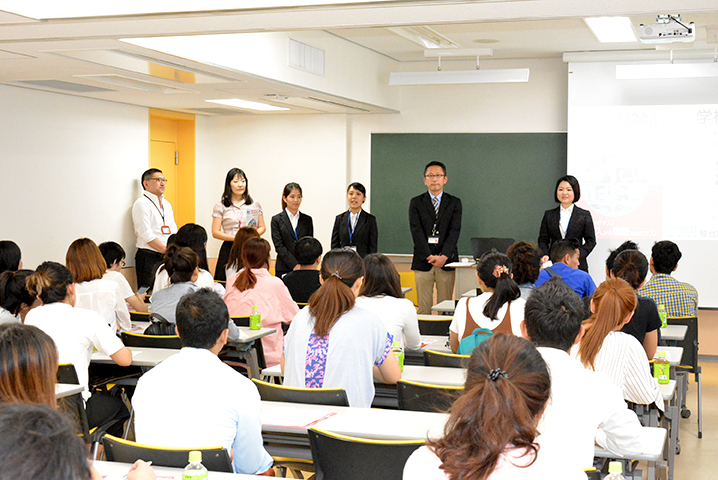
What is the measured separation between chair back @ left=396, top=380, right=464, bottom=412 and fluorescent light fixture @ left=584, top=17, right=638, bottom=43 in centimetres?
364

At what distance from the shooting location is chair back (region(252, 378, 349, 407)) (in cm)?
303

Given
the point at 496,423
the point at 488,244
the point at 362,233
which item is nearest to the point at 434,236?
the point at 488,244

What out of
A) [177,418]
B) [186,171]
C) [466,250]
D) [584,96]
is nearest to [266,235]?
[186,171]

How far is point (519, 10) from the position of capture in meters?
3.49

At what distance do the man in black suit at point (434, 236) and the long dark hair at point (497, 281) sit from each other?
3.29 m

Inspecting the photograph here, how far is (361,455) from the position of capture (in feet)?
7.80

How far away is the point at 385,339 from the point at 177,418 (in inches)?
47.6

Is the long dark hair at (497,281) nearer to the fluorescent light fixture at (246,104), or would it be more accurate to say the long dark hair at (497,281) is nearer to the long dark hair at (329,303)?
the long dark hair at (329,303)

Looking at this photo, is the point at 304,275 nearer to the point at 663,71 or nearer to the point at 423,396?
the point at 423,396

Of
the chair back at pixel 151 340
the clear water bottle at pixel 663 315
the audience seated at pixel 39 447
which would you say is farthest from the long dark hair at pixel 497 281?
the audience seated at pixel 39 447

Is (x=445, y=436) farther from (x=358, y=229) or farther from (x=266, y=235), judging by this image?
(x=266, y=235)

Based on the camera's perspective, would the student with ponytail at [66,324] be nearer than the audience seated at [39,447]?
No

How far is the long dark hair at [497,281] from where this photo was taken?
151 inches

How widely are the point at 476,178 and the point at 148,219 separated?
3.67 metres
